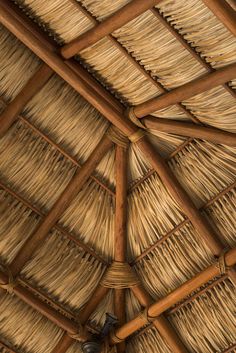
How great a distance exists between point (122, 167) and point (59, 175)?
680 mm

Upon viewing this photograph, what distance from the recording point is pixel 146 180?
5801mm

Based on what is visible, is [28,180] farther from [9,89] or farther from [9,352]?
[9,352]

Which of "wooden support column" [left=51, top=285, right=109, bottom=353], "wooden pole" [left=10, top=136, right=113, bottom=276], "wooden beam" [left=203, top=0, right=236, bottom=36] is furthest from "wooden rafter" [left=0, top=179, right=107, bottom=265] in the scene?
"wooden beam" [left=203, top=0, right=236, bottom=36]

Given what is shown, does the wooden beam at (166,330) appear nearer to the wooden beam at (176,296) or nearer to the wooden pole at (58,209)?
the wooden beam at (176,296)

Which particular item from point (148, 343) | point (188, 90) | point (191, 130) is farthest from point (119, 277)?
point (188, 90)

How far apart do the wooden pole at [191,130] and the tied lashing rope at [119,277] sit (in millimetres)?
1487

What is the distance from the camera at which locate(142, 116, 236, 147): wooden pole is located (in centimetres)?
485

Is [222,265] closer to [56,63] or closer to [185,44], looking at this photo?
[185,44]

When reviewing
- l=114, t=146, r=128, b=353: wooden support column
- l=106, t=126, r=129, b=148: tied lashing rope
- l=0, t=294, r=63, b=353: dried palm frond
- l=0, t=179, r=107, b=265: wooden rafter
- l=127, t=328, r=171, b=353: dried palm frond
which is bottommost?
l=0, t=294, r=63, b=353: dried palm frond

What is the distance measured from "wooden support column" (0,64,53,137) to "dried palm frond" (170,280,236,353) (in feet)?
8.21

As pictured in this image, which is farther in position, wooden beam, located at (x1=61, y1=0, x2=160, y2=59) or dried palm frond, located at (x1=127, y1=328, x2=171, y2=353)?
dried palm frond, located at (x1=127, y1=328, x2=171, y2=353)

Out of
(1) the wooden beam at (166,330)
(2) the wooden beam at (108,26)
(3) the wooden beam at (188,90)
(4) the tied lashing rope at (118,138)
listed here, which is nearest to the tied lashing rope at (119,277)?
(1) the wooden beam at (166,330)

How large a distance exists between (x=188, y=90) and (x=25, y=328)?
3.03m

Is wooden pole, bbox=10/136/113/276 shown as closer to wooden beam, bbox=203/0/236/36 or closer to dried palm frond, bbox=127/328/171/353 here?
dried palm frond, bbox=127/328/171/353
